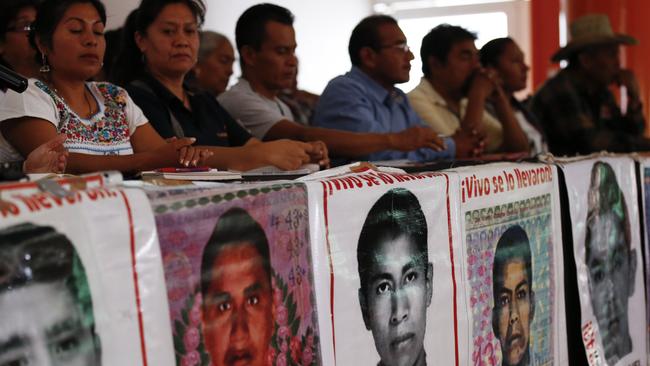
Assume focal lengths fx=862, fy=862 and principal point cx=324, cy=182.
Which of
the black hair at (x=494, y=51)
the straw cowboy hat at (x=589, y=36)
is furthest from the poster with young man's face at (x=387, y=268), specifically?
the straw cowboy hat at (x=589, y=36)

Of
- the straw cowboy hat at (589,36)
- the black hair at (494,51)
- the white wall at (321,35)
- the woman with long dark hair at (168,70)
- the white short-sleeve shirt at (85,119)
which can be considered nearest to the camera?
the white short-sleeve shirt at (85,119)

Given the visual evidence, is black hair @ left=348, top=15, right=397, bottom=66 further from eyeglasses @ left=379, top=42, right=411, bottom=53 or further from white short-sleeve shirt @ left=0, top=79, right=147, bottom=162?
white short-sleeve shirt @ left=0, top=79, right=147, bottom=162

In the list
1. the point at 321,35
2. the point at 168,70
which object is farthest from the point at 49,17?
the point at 321,35

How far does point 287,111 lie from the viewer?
2646 millimetres

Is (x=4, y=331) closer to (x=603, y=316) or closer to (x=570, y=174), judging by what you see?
(x=570, y=174)

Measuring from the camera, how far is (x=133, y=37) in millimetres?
2082

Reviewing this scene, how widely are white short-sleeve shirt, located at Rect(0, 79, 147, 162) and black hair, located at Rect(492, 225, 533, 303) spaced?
2.45 feet

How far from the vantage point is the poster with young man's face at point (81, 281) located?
826 millimetres

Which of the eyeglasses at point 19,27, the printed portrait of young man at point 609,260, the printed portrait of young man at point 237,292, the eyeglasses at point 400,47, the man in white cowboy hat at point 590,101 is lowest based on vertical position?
the printed portrait of young man at point 609,260

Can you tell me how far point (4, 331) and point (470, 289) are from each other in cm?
91

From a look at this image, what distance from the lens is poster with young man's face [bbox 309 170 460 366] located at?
1.23 m

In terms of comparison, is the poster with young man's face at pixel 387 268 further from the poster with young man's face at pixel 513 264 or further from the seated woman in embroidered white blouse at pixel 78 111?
the seated woman in embroidered white blouse at pixel 78 111

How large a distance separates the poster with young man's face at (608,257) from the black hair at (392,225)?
58cm

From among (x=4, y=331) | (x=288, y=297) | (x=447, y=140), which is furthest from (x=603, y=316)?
(x=4, y=331)
